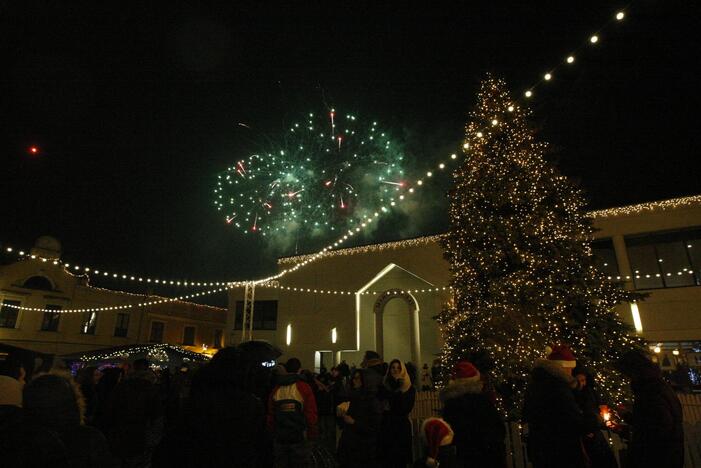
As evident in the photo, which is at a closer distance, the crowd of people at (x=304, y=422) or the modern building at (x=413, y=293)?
the crowd of people at (x=304, y=422)

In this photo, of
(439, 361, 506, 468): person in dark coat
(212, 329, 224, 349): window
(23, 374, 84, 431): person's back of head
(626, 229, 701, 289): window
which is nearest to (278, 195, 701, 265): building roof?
(626, 229, 701, 289): window

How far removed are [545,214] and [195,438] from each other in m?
9.78

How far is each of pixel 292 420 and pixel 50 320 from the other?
2946 centimetres

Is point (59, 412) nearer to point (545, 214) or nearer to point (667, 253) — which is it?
point (545, 214)

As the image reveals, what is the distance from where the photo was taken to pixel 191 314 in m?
34.9

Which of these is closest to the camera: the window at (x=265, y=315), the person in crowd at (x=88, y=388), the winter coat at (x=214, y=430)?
the winter coat at (x=214, y=430)

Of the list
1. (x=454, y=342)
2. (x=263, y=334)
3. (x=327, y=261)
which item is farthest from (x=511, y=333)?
(x=263, y=334)

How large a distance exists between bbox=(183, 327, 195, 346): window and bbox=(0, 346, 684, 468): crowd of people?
29721mm

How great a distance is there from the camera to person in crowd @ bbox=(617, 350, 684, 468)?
3601 millimetres

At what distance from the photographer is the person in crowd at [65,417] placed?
2.21m

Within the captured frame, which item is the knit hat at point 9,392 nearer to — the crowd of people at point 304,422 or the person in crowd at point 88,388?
the crowd of people at point 304,422

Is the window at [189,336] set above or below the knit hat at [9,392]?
above

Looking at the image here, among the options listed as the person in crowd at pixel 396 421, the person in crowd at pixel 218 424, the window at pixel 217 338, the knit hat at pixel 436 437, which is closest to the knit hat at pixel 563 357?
the person in crowd at pixel 396 421

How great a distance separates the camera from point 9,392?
2646 mm
